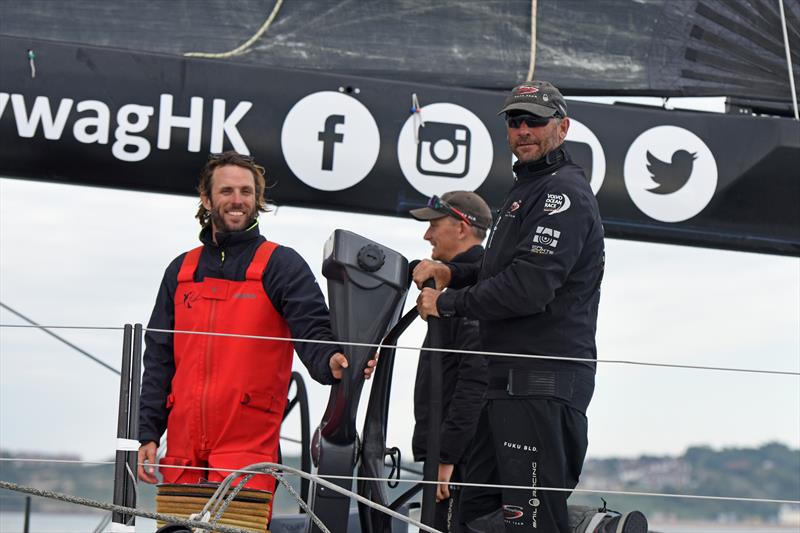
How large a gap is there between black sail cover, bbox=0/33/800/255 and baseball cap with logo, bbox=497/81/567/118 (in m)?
0.80

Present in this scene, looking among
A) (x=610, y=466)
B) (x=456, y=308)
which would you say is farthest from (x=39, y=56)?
(x=610, y=466)

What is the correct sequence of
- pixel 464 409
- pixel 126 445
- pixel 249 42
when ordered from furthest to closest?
pixel 249 42, pixel 464 409, pixel 126 445

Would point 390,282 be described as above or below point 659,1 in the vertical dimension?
below

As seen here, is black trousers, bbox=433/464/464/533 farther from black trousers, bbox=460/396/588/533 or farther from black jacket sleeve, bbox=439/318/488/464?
black trousers, bbox=460/396/588/533

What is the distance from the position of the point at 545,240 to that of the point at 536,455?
0.42 meters

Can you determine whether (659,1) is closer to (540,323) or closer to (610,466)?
(540,323)

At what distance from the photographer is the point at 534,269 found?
2309 millimetres

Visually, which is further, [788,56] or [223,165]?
[788,56]

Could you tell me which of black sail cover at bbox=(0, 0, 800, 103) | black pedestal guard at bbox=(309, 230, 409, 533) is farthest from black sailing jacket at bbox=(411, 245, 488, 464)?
black sail cover at bbox=(0, 0, 800, 103)

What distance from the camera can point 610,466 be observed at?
1972 inches

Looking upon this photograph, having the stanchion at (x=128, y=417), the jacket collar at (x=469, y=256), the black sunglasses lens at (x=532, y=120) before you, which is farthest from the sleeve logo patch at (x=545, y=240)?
the stanchion at (x=128, y=417)

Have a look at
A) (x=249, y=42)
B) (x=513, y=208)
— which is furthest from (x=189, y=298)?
(x=249, y=42)

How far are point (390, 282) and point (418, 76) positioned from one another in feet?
3.85

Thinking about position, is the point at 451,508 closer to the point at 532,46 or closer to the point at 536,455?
the point at 536,455
